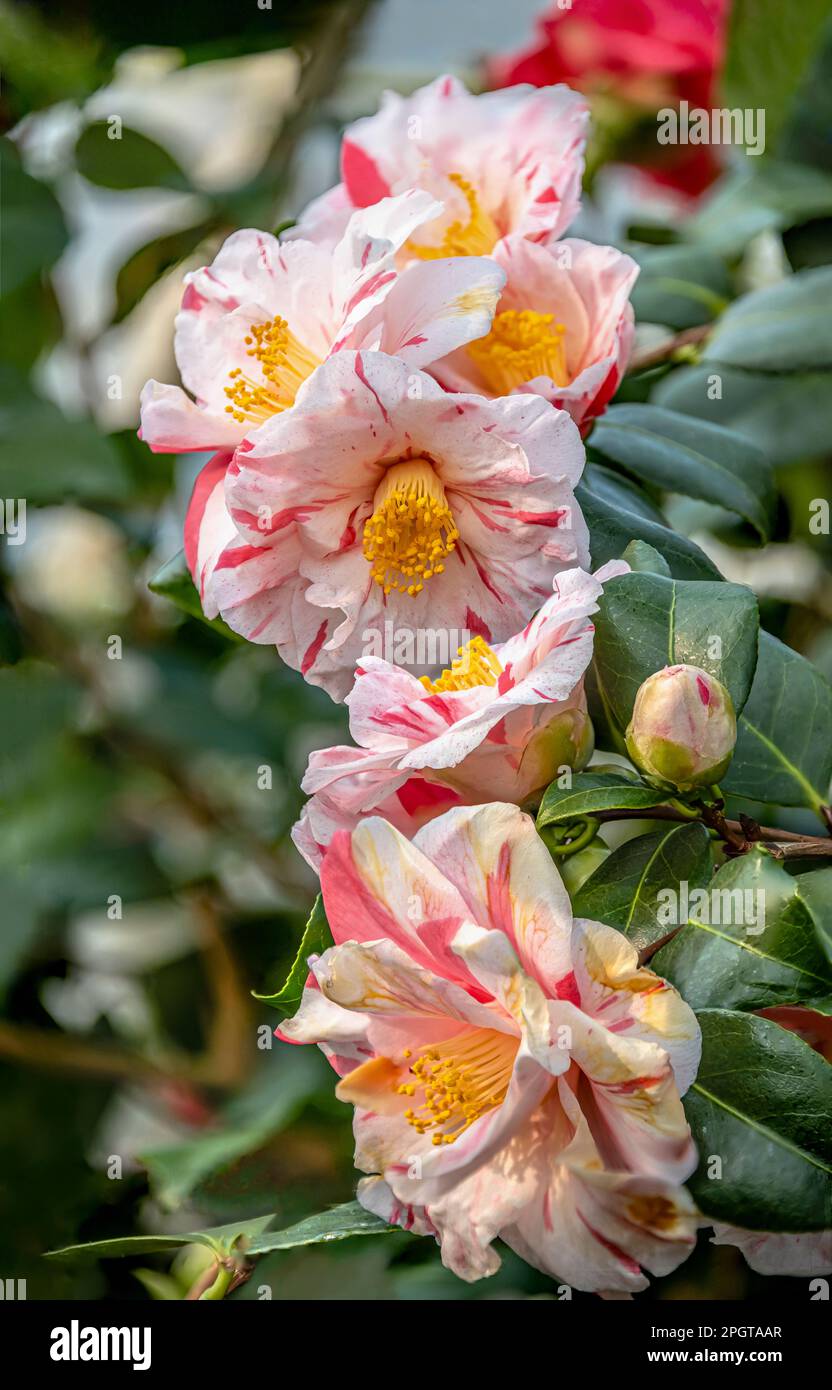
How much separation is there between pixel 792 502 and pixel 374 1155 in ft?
2.54

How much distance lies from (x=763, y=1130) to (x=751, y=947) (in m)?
0.06

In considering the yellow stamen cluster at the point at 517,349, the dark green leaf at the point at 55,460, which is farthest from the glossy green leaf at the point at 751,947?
the dark green leaf at the point at 55,460

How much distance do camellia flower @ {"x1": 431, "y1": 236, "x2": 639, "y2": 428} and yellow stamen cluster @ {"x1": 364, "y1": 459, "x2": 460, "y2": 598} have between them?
2.3 inches

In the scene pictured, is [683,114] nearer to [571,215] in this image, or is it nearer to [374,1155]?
[571,215]

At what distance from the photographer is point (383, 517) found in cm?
50

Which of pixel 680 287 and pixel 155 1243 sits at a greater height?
pixel 680 287

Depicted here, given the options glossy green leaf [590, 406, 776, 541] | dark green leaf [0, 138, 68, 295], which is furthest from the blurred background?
glossy green leaf [590, 406, 776, 541]

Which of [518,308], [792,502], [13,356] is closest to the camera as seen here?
[518,308]

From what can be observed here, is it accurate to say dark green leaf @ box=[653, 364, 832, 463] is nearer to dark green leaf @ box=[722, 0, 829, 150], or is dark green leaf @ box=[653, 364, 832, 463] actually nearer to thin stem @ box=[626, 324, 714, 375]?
thin stem @ box=[626, 324, 714, 375]

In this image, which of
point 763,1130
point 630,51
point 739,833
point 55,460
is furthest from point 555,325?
point 630,51

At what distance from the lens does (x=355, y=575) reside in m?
0.51

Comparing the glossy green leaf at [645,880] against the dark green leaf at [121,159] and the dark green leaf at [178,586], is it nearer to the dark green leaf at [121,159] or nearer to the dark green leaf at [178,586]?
the dark green leaf at [178,586]

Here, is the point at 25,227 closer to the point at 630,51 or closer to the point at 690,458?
the point at 630,51
